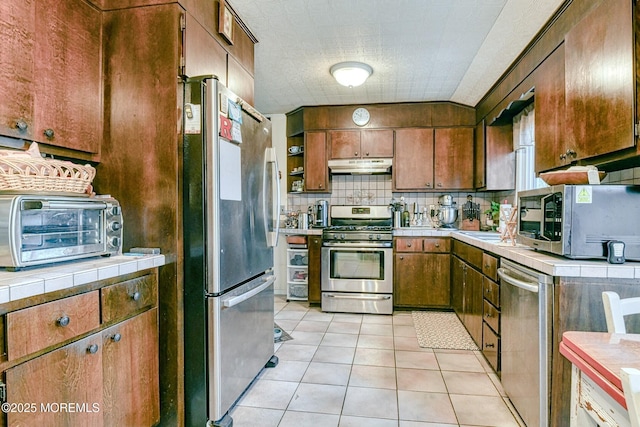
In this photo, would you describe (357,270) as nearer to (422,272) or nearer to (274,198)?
(422,272)

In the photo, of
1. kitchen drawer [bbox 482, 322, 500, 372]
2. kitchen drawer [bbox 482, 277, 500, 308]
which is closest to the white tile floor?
kitchen drawer [bbox 482, 322, 500, 372]

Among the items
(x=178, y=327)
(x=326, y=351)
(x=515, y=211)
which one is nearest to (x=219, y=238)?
(x=178, y=327)

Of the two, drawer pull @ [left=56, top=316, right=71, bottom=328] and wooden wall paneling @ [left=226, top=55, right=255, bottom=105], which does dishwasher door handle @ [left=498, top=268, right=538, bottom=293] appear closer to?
drawer pull @ [left=56, top=316, right=71, bottom=328]

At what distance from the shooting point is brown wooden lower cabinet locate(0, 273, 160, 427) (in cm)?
112

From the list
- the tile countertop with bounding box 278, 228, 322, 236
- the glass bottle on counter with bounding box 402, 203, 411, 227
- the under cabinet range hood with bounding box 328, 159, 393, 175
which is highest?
the under cabinet range hood with bounding box 328, 159, 393, 175

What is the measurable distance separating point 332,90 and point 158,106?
249cm

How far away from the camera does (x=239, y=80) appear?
260 centimetres

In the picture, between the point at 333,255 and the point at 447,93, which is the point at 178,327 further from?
the point at 447,93

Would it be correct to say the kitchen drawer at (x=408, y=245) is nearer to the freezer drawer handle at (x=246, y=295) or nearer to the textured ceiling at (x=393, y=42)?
the textured ceiling at (x=393, y=42)

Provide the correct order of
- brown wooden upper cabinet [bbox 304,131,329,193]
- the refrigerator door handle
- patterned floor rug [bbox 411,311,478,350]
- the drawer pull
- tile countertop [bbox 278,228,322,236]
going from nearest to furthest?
the drawer pull → the refrigerator door handle → patterned floor rug [bbox 411,311,478,350] → tile countertop [bbox 278,228,322,236] → brown wooden upper cabinet [bbox 304,131,329,193]

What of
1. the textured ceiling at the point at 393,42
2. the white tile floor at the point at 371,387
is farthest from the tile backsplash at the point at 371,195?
the white tile floor at the point at 371,387

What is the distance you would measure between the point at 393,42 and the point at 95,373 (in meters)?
2.81

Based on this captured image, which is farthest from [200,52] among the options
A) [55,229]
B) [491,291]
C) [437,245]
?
[437,245]

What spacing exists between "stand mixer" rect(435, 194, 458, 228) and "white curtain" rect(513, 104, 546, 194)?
816 millimetres
